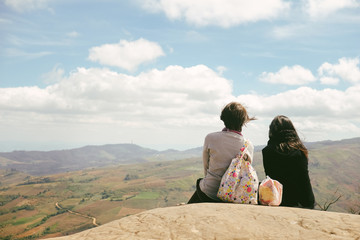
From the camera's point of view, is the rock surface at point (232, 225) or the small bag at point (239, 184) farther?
the small bag at point (239, 184)

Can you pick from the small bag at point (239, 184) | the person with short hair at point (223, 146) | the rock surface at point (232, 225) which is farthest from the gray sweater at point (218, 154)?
the rock surface at point (232, 225)

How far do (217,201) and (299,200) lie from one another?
2.31 meters

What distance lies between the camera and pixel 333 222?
494cm

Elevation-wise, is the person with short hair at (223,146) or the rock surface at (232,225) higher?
the person with short hair at (223,146)

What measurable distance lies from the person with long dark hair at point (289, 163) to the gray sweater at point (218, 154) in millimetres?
1206

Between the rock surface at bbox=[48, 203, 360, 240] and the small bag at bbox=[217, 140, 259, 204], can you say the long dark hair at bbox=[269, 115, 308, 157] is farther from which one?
the rock surface at bbox=[48, 203, 360, 240]

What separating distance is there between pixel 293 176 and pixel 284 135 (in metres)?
1.16

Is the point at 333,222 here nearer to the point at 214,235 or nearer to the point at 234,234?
the point at 234,234

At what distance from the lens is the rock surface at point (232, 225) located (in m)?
4.48

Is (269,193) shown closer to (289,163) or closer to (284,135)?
(289,163)

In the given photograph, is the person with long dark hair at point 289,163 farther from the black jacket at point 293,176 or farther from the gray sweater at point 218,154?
Answer: the gray sweater at point 218,154

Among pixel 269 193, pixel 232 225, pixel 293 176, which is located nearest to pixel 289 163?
pixel 293 176

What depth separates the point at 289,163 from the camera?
7.07 metres

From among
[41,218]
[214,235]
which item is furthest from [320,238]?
[41,218]
